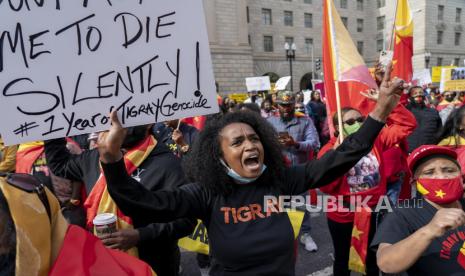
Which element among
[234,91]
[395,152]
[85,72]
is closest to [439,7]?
[234,91]

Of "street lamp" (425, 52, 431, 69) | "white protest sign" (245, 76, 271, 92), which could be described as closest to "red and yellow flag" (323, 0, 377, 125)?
"white protest sign" (245, 76, 271, 92)

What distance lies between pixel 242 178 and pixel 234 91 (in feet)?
90.3

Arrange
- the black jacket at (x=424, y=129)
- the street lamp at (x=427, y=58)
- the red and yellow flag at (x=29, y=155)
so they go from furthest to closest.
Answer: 1. the street lamp at (x=427, y=58)
2. the black jacket at (x=424, y=129)
3. the red and yellow flag at (x=29, y=155)

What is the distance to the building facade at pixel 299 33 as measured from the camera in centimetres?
2805

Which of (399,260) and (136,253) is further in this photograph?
(136,253)

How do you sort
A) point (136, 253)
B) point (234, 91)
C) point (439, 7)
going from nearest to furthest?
point (136, 253) < point (234, 91) < point (439, 7)

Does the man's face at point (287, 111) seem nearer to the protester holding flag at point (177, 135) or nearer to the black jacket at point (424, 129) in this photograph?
the protester holding flag at point (177, 135)

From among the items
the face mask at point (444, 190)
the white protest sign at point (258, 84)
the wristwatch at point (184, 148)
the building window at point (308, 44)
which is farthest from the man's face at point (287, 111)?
the building window at point (308, 44)

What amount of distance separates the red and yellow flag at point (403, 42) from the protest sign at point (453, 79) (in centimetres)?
551

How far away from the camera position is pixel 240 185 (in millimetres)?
1755

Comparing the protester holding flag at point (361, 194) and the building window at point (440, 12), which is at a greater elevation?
the building window at point (440, 12)

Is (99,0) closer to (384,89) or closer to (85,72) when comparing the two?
(85,72)

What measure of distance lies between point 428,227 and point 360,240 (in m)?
1.36

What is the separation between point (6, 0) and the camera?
1368 millimetres
